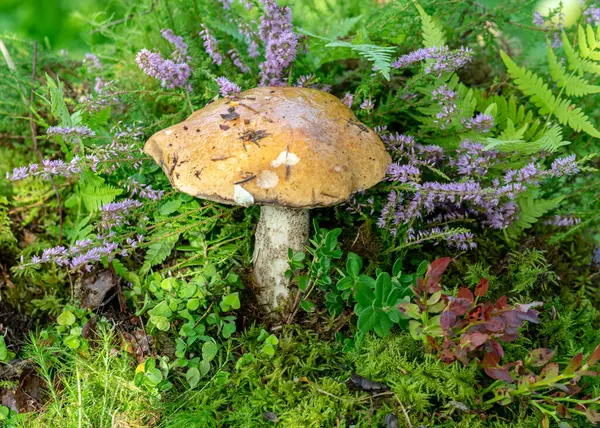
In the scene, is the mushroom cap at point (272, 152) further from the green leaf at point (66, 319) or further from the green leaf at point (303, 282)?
the green leaf at point (66, 319)

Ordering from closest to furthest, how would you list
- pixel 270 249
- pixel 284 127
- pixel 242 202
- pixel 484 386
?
pixel 242 202
pixel 284 127
pixel 484 386
pixel 270 249

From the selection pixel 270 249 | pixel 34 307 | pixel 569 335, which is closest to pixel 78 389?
pixel 34 307

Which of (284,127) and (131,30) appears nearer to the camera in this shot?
(284,127)

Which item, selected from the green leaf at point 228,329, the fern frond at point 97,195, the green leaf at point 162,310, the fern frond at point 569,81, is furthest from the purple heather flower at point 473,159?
the fern frond at point 97,195

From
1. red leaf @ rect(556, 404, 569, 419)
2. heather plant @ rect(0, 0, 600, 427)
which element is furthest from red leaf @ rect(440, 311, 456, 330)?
red leaf @ rect(556, 404, 569, 419)

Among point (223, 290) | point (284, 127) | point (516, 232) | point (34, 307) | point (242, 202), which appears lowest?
point (34, 307)

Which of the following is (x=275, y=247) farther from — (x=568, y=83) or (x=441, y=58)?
(x=568, y=83)

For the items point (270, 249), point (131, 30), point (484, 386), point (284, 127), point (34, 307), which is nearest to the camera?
point (284, 127)

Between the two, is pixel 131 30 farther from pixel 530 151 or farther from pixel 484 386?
pixel 484 386
